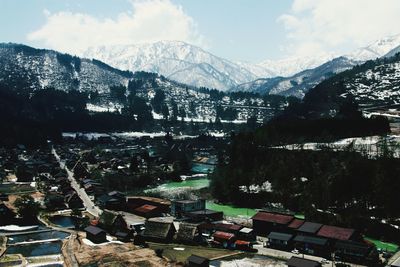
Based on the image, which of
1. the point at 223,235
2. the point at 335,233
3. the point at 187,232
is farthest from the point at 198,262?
the point at 335,233

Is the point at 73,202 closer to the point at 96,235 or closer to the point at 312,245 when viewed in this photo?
the point at 96,235

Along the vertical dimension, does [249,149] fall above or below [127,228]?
above

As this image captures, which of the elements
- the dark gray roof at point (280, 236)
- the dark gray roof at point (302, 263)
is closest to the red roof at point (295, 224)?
the dark gray roof at point (280, 236)

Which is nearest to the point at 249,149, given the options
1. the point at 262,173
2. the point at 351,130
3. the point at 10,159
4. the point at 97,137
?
the point at 262,173

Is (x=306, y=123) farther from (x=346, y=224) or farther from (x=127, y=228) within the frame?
(x=127, y=228)

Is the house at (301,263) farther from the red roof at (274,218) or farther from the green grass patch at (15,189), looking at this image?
the green grass patch at (15,189)
